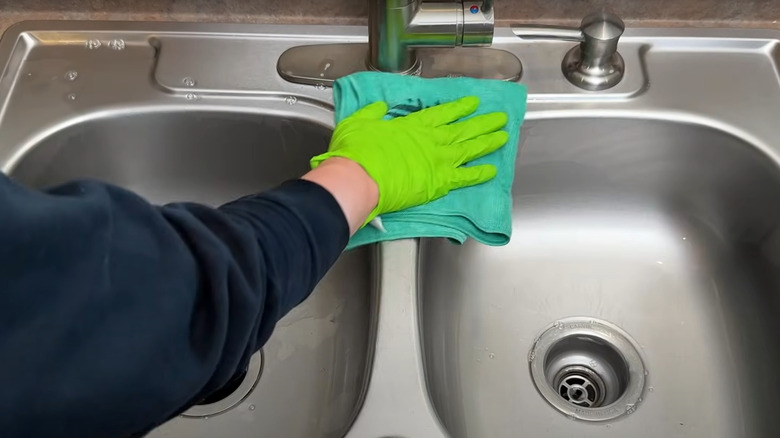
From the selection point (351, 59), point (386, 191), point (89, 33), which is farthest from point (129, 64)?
point (386, 191)

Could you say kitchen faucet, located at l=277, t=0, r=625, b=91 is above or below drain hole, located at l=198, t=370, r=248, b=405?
above

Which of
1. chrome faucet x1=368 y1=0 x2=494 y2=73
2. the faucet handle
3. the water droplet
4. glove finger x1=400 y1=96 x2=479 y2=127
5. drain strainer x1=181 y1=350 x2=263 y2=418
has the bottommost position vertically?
drain strainer x1=181 y1=350 x2=263 y2=418

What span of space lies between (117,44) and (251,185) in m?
0.22

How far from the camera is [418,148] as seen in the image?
0.62 meters

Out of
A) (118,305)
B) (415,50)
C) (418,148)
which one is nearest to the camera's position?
(118,305)

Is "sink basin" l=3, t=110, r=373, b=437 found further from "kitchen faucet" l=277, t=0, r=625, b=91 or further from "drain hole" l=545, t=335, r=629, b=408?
"drain hole" l=545, t=335, r=629, b=408

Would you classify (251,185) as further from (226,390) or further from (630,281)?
(630,281)

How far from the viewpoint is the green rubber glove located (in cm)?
60

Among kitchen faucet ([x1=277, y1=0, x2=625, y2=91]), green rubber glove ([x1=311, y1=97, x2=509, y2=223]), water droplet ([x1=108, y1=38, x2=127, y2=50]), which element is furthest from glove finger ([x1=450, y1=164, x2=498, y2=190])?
water droplet ([x1=108, y1=38, x2=127, y2=50])

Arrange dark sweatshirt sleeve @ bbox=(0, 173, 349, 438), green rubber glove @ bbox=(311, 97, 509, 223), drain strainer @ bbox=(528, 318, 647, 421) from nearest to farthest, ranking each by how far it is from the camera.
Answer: dark sweatshirt sleeve @ bbox=(0, 173, 349, 438)
green rubber glove @ bbox=(311, 97, 509, 223)
drain strainer @ bbox=(528, 318, 647, 421)

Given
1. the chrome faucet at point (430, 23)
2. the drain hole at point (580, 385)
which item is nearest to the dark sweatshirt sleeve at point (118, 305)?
the chrome faucet at point (430, 23)

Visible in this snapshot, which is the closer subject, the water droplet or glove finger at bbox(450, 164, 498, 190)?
glove finger at bbox(450, 164, 498, 190)

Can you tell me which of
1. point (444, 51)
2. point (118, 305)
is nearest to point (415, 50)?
point (444, 51)

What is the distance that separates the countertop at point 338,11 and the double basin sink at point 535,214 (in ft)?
0.11
